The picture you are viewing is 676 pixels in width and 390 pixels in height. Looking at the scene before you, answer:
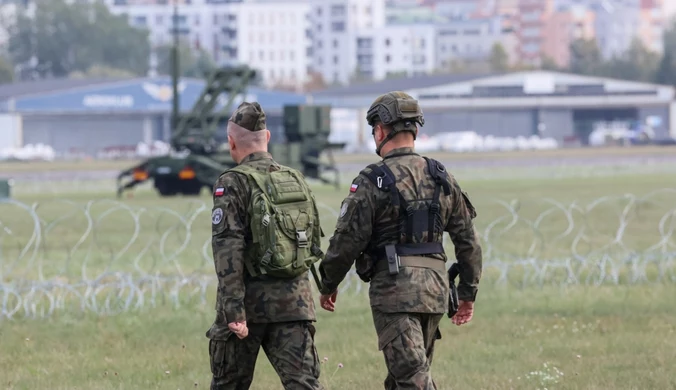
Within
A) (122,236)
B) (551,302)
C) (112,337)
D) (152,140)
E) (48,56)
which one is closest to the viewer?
(112,337)

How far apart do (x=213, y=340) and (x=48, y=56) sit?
497 feet

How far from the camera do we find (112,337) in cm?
1209

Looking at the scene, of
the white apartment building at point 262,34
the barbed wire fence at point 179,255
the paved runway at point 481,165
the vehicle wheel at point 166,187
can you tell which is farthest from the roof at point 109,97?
the white apartment building at point 262,34

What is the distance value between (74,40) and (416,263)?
152631 mm

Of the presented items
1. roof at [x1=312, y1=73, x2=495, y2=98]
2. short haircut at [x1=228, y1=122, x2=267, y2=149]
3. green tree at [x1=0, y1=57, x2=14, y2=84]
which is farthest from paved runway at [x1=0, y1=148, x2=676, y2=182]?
green tree at [x1=0, y1=57, x2=14, y2=84]

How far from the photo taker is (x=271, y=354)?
7.31m

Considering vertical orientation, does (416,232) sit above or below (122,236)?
above

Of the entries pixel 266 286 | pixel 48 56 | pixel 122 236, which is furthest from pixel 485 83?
pixel 266 286

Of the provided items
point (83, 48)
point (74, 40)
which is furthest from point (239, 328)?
point (74, 40)

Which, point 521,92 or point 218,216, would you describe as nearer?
point 218,216

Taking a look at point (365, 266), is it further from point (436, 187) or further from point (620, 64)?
point (620, 64)

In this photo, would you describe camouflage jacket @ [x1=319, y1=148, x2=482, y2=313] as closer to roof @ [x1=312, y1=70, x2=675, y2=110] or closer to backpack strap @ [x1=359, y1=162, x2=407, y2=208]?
backpack strap @ [x1=359, y1=162, x2=407, y2=208]

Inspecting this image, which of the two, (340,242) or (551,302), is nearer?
(340,242)

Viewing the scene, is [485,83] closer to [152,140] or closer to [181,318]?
[152,140]
